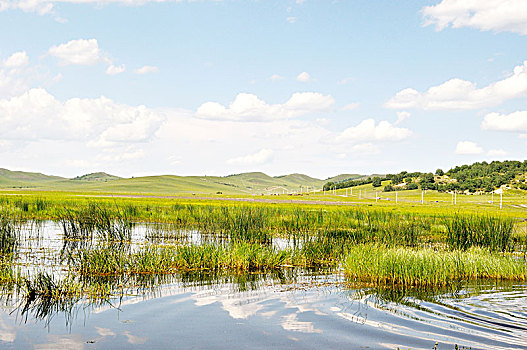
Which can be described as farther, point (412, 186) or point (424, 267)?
point (412, 186)

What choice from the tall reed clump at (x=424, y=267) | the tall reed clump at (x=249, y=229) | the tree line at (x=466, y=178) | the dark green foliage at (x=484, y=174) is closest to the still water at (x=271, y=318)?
the tall reed clump at (x=424, y=267)

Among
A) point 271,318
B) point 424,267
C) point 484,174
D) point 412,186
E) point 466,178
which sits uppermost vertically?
point 484,174

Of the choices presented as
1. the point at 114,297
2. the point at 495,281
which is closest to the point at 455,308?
the point at 495,281

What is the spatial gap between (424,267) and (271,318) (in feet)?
19.0

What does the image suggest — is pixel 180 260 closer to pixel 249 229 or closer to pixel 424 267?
pixel 249 229

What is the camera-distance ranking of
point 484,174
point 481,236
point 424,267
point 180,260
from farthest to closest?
point 484,174, point 481,236, point 180,260, point 424,267

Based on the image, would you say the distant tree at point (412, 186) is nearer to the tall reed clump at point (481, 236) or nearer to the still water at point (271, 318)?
the tall reed clump at point (481, 236)

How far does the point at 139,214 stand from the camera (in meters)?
36.0

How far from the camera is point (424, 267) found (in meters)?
Result: 14.2

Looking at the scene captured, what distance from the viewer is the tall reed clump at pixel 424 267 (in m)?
14.1

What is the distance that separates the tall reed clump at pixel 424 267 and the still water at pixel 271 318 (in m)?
0.83

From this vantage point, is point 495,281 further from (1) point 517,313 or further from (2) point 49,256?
(2) point 49,256

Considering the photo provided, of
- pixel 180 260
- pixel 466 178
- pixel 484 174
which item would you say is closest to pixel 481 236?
pixel 180 260

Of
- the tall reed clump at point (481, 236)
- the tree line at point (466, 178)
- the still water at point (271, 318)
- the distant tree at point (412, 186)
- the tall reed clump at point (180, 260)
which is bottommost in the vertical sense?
the still water at point (271, 318)
